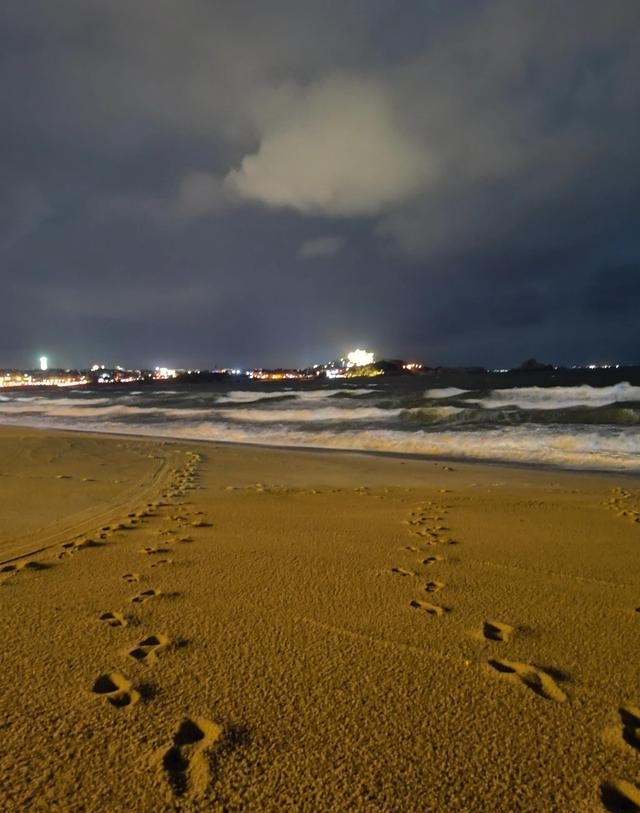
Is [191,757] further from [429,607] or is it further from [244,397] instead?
[244,397]

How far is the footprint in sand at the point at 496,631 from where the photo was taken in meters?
3.28

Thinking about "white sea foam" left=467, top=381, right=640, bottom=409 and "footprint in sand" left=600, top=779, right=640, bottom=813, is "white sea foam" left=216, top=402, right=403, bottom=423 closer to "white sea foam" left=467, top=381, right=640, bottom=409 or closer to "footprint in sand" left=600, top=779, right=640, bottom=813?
"white sea foam" left=467, top=381, right=640, bottom=409

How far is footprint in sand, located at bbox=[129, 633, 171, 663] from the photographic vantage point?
2965mm

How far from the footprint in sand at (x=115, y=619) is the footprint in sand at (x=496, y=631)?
2.39 metres

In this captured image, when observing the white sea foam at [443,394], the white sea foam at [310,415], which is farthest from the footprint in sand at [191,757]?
the white sea foam at [443,394]

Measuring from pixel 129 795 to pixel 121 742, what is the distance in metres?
0.30

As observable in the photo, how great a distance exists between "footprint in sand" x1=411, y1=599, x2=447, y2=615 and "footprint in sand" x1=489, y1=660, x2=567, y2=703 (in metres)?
0.73

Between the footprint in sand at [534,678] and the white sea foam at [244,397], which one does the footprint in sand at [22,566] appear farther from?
the white sea foam at [244,397]

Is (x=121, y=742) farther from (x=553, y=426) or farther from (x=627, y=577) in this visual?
(x=553, y=426)

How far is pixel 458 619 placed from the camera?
3541 mm

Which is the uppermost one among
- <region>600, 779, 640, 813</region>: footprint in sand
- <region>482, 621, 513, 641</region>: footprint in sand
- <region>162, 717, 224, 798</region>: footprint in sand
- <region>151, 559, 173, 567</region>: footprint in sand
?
<region>162, 717, 224, 798</region>: footprint in sand

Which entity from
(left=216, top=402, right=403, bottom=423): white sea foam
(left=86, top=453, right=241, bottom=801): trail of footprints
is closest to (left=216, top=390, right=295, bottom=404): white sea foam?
(left=216, top=402, right=403, bottom=423): white sea foam

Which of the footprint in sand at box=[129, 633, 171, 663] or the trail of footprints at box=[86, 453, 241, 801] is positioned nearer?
the trail of footprints at box=[86, 453, 241, 801]

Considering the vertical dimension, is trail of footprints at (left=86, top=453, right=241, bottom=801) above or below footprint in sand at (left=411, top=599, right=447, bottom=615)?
above
